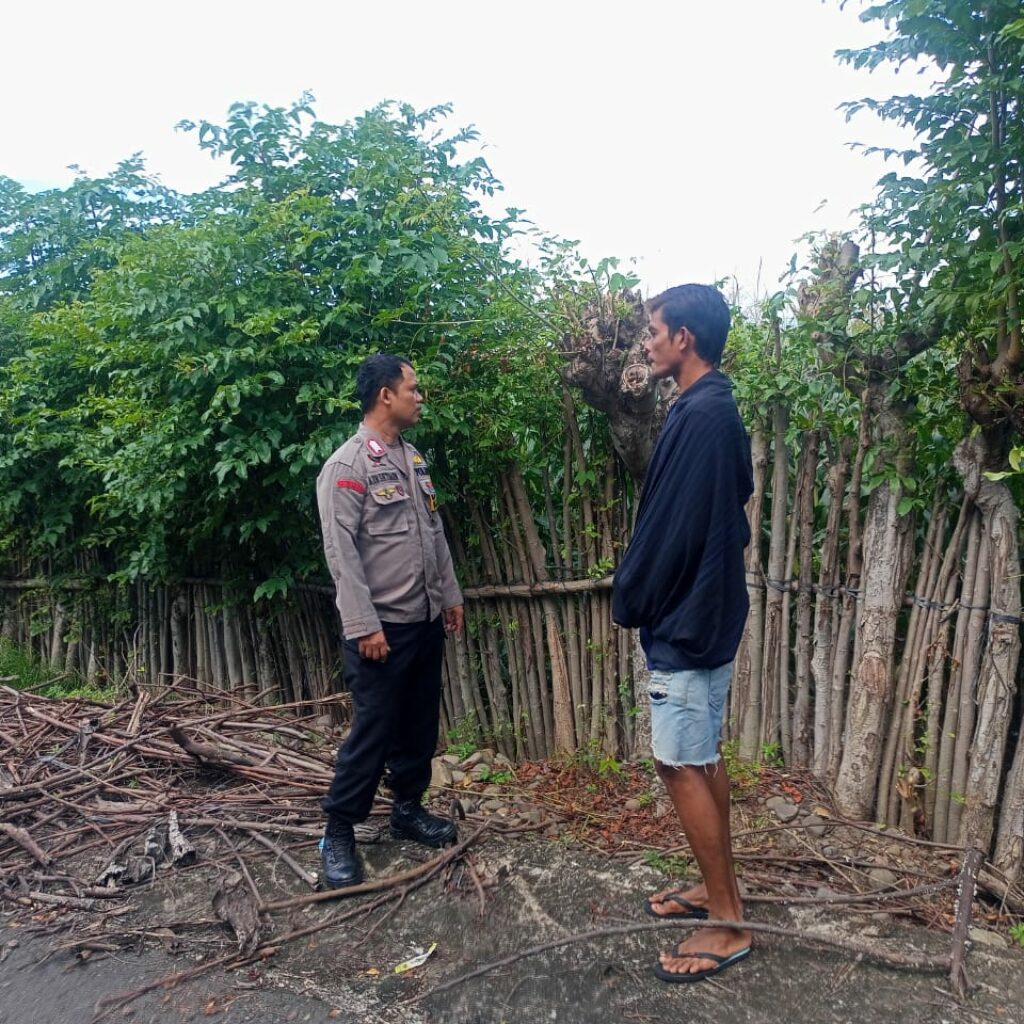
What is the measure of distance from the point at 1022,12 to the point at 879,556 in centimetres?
190

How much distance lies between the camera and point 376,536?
3.16 metres

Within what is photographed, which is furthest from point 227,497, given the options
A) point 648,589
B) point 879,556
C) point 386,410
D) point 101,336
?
point 879,556

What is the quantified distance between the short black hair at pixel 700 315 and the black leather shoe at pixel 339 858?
2.22 m

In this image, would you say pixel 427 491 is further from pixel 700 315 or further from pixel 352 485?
pixel 700 315

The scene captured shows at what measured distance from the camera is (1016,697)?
9.78 feet

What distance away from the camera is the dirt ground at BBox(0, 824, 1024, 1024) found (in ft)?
7.82

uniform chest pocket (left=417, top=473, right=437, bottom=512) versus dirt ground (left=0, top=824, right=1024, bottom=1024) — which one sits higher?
uniform chest pocket (left=417, top=473, right=437, bottom=512)

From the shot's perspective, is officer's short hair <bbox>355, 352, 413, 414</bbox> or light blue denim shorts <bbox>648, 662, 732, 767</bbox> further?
officer's short hair <bbox>355, 352, 413, 414</bbox>

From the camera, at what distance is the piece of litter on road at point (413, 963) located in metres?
2.64

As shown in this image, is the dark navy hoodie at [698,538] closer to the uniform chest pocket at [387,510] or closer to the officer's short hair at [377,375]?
the uniform chest pocket at [387,510]

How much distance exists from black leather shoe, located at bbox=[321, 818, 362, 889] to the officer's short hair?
5.50 ft

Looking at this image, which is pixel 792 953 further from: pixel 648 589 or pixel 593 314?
pixel 593 314

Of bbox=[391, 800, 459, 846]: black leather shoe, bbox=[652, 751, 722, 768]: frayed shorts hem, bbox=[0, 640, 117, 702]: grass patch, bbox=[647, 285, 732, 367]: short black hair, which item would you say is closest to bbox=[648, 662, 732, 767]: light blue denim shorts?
bbox=[652, 751, 722, 768]: frayed shorts hem

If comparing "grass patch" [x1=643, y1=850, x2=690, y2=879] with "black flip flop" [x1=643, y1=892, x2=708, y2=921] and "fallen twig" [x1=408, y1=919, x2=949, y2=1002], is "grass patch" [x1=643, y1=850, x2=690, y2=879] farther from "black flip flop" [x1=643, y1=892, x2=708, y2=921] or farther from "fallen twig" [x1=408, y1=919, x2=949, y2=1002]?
"fallen twig" [x1=408, y1=919, x2=949, y2=1002]
